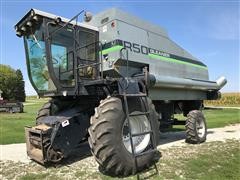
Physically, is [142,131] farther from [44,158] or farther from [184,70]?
[184,70]

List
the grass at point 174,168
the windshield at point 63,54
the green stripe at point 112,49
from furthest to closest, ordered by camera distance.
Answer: the green stripe at point 112,49 → the windshield at point 63,54 → the grass at point 174,168

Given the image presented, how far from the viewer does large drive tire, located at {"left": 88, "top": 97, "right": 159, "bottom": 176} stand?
510cm

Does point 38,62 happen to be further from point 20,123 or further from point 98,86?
point 20,123

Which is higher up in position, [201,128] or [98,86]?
[98,86]

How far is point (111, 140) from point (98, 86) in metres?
1.79

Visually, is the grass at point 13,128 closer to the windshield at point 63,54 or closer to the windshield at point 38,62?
the windshield at point 38,62

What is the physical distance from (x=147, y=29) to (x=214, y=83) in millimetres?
4121

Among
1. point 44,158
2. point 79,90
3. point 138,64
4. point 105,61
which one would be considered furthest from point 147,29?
point 44,158

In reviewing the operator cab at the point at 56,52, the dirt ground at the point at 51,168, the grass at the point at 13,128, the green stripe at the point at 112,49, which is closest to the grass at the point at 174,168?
the dirt ground at the point at 51,168

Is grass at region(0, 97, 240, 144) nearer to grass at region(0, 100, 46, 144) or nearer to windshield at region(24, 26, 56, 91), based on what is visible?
grass at region(0, 100, 46, 144)

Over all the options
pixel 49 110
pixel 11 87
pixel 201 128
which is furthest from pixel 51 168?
pixel 11 87

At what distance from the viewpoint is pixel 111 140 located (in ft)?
17.0

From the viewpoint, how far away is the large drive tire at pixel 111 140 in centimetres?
510

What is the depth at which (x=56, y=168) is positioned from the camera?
20.1ft
